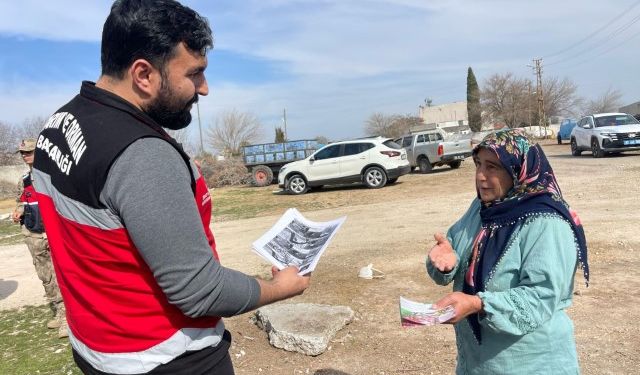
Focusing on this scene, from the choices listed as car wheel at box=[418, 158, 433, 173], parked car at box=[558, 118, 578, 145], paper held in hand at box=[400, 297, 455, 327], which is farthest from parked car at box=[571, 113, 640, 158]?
paper held in hand at box=[400, 297, 455, 327]

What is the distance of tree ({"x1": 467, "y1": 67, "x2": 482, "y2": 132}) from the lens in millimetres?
60300

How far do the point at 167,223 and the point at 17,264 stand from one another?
30.6 ft

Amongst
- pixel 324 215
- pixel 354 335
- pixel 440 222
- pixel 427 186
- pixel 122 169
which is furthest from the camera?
pixel 427 186

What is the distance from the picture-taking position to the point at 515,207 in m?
1.91

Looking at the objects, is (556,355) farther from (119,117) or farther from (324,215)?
(324,215)

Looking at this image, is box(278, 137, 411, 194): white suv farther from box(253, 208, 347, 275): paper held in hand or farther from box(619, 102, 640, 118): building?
box(619, 102, 640, 118): building

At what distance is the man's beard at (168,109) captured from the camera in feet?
4.63

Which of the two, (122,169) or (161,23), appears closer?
(122,169)

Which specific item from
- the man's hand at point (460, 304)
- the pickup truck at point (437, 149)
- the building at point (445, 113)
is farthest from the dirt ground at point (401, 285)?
the building at point (445, 113)

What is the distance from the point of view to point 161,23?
52.7 inches

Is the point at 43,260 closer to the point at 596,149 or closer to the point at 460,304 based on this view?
the point at 460,304

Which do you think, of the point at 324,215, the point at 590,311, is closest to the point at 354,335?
the point at 590,311

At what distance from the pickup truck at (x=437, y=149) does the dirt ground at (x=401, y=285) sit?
650 cm

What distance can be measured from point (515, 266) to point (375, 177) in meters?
13.1
